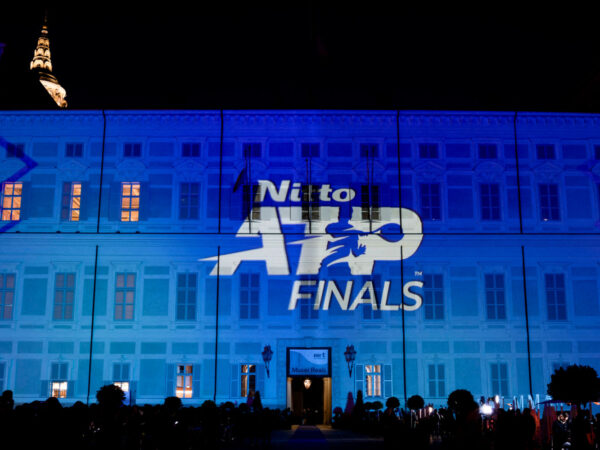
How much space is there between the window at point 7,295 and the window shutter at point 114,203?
468 centimetres

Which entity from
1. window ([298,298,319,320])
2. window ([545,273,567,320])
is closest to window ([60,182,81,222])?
window ([298,298,319,320])

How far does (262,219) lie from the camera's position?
30.3 m

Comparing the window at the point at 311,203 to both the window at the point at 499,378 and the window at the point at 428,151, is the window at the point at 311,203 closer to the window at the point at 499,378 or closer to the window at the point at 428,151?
the window at the point at 428,151

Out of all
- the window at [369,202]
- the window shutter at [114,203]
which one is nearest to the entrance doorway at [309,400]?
the window at [369,202]

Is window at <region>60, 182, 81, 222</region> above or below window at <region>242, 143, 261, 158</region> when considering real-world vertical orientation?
below

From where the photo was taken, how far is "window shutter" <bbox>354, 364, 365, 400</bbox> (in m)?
29.1

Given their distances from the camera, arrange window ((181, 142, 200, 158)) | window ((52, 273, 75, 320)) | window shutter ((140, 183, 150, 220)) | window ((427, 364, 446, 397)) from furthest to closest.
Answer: window ((181, 142, 200, 158)) → window shutter ((140, 183, 150, 220)) → window ((52, 273, 75, 320)) → window ((427, 364, 446, 397))

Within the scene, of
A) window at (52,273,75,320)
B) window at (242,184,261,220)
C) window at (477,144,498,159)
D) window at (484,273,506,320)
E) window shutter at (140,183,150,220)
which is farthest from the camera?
window at (477,144,498,159)

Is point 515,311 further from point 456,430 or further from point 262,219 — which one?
point 456,430

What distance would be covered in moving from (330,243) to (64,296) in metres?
11.2

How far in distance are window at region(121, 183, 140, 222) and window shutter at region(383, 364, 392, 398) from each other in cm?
1206

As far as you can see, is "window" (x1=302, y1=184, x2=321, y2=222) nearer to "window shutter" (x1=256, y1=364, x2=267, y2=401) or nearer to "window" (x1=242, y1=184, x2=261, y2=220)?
"window" (x1=242, y1=184, x2=261, y2=220)

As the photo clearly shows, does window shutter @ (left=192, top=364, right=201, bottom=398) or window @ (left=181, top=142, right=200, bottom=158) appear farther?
window @ (left=181, top=142, right=200, bottom=158)
